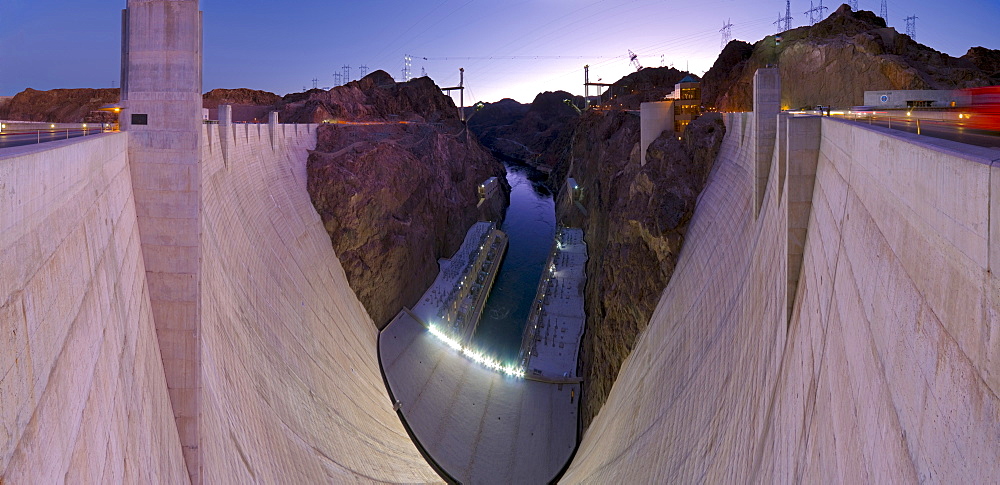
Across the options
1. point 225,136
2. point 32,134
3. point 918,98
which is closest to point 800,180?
point 32,134

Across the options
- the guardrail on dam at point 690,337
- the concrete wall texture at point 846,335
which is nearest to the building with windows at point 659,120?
the guardrail on dam at point 690,337

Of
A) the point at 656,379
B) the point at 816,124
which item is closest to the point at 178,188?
the point at 816,124

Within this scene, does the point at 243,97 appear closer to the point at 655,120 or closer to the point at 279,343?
the point at 655,120

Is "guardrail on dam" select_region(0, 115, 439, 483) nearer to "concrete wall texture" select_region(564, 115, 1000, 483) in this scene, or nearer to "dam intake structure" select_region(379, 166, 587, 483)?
"dam intake structure" select_region(379, 166, 587, 483)

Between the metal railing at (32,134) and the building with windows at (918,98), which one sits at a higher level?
the building with windows at (918,98)

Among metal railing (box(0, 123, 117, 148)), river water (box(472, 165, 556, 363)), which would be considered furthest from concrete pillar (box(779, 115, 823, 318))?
river water (box(472, 165, 556, 363))

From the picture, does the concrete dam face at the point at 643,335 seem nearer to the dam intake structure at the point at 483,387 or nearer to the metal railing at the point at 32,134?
the metal railing at the point at 32,134
